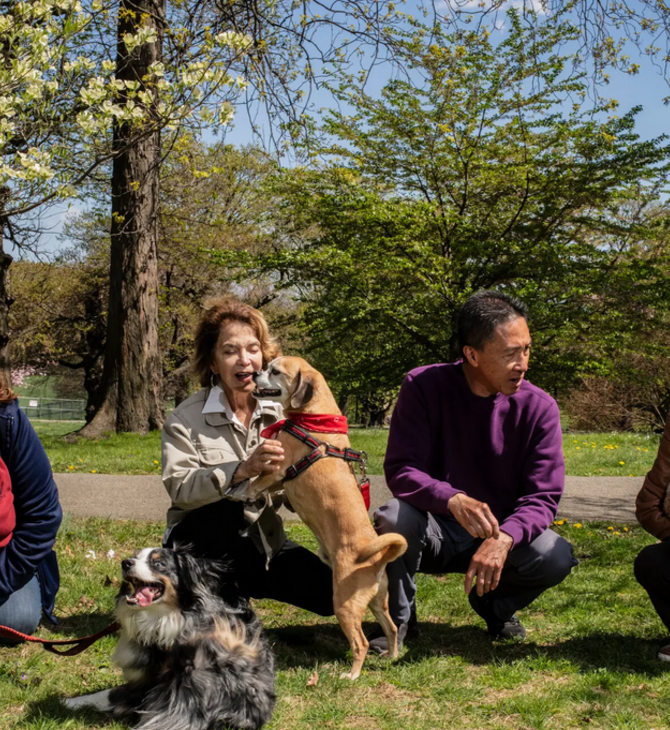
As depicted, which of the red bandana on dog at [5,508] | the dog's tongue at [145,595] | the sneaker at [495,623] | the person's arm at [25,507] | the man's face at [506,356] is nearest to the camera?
the dog's tongue at [145,595]

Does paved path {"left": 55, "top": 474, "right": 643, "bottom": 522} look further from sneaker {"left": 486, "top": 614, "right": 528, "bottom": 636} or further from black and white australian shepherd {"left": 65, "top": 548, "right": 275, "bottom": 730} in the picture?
black and white australian shepherd {"left": 65, "top": 548, "right": 275, "bottom": 730}

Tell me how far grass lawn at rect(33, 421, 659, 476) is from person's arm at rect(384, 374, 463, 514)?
18.4 ft

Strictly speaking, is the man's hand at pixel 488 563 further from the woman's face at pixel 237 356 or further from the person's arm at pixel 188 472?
the woman's face at pixel 237 356

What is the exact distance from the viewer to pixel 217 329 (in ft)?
12.7

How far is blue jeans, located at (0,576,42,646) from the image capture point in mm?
3449

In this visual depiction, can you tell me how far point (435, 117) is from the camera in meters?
16.8

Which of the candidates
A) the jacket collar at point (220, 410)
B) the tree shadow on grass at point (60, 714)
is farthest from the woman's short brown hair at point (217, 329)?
the tree shadow on grass at point (60, 714)

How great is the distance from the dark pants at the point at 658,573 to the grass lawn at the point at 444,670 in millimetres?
252

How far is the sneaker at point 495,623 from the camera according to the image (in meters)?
3.83

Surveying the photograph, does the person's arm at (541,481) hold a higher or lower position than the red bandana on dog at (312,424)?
lower

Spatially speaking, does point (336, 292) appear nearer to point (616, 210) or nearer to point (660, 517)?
point (616, 210)

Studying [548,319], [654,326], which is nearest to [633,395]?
[654,326]

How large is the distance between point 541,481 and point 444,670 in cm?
102

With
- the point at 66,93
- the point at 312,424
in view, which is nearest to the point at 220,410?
the point at 312,424
